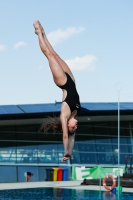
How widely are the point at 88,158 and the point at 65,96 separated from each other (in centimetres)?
3019

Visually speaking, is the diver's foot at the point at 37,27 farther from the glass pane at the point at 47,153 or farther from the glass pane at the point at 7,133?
the glass pane at the point at 7,133

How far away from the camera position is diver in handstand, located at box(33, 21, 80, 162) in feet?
27.2

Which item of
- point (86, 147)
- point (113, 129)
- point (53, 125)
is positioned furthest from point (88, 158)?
point (53, 125)

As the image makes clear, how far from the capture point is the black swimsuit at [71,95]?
8.38 metres

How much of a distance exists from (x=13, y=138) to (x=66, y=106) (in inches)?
1138

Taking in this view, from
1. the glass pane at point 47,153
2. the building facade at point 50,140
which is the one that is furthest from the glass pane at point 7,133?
the glass pane at point 47,153

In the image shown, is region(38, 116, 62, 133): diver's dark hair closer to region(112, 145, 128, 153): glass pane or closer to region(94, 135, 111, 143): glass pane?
region(94, 135, 111, 143): glass pane

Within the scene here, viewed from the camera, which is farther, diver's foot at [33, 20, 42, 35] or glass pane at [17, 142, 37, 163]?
glass pane at [17, 142, 37, 163]

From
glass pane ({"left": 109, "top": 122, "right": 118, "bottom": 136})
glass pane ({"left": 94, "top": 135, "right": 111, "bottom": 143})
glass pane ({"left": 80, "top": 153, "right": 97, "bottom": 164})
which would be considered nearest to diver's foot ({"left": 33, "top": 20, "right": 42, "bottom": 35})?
glass pane ({"left": 80, "top": 153, "right": 97, "bottom": 164})

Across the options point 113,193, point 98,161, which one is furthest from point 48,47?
point 98,161

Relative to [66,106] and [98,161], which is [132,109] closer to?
[98,161]

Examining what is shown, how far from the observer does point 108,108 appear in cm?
3738

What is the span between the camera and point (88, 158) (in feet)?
125

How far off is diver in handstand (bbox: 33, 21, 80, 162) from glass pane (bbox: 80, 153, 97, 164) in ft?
96.5
